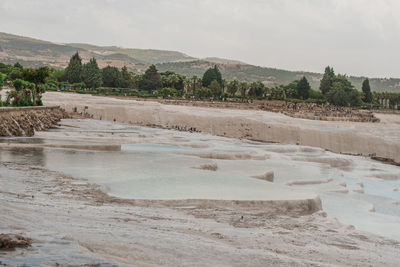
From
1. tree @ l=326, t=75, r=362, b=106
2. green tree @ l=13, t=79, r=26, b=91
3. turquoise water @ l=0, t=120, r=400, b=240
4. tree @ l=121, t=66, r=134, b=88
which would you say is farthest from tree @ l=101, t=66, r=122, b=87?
turquoise water @ l=0, t=120, r=400, b=240

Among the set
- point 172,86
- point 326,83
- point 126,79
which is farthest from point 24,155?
point 326,83

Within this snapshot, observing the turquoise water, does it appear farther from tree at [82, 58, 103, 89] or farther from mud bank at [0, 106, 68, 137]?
tree at [82, 58, 103, 89]

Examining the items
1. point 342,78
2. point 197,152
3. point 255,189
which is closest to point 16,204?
point 255,189

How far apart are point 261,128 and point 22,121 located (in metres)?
25.5

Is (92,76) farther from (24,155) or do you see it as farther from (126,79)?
(24,155)

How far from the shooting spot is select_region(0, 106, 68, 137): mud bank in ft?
76.8

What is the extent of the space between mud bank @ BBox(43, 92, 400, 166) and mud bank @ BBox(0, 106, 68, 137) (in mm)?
18282

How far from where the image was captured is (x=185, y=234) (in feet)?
25.8

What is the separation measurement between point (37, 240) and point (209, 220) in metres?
3.88

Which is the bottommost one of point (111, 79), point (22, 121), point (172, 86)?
point (22, 121)

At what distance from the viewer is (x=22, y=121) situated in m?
25.7

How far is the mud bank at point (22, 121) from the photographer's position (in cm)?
2342

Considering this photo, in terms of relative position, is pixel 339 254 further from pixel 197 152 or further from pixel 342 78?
pixel 342 78

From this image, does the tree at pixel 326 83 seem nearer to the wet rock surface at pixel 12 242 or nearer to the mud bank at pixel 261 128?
the mud bank at pixel 261 128
